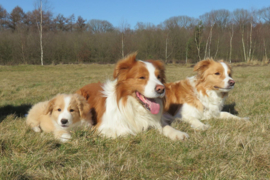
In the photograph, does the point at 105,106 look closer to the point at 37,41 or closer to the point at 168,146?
the point at 168,146

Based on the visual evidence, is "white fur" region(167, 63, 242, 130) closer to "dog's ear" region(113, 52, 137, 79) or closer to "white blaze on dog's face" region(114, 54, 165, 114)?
"white blaze on dog's face" region(114, 54, 165, 114)

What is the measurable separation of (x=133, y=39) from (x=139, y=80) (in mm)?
27949

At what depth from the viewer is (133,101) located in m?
2.96

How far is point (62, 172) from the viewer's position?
79.0 inches

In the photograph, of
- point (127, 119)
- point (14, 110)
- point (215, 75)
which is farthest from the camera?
point (14, 110)

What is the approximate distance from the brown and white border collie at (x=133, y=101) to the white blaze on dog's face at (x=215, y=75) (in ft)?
4.78

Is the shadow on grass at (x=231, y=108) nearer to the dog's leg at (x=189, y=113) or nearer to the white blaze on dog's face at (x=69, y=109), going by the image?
the dog's leg at (x=189, y=113)

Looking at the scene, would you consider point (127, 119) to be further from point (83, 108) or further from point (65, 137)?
point (65, 137)

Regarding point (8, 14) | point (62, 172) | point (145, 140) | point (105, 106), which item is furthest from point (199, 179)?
point (8, 14)

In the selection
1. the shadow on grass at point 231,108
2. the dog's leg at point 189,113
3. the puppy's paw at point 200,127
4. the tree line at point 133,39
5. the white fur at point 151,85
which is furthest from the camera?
the tree line at point 133,39

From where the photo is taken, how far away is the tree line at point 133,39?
25.0 metres

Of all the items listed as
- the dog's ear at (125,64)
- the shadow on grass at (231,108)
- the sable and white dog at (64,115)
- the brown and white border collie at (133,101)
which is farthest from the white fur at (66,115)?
the shadow on grass at (231,108)

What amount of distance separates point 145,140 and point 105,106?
842 millimetres

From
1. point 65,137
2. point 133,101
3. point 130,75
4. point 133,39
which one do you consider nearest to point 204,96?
point 133,101
